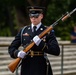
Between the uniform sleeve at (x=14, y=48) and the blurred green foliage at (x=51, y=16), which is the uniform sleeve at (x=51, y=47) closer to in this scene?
the uniform sleeve at (x=14, y=48)

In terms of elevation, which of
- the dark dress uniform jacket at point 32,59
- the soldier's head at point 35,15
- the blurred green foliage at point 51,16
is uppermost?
the blurred green foliage at point 51,16

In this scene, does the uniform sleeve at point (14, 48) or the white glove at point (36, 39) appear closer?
the white glove at point (36, 39)

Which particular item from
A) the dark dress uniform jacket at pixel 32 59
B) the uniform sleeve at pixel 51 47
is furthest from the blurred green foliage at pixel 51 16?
the uniform sleeve at pixel 51 47

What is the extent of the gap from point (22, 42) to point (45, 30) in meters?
0.39

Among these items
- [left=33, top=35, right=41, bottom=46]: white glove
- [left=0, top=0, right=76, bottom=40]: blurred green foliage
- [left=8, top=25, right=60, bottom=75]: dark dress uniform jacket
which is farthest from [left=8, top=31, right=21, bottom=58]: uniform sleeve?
[left=0, top=0, right=76, bottom=40]: blurred green foliage

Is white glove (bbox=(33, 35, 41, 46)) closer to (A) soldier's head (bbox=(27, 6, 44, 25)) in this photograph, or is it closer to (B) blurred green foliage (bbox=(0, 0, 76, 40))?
(A) soldier's head (bbox=(27, 6, 44, 25))

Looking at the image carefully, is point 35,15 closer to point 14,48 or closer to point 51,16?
point 14,48

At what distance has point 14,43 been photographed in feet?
17.3

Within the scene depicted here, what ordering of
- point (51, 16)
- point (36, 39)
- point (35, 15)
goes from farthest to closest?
point (51, 16) → point (35, 15) → point (36, 39)

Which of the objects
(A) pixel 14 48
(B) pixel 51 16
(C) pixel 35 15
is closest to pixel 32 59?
(A) pixel 14 48

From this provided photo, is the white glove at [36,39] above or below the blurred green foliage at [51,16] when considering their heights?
below

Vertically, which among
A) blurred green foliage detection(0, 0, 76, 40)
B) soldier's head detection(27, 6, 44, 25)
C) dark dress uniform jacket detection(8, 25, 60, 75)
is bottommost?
dark dress uniform jacket detection(8, 25, 60, 75)

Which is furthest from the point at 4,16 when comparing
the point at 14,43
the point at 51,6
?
the point at 14,43

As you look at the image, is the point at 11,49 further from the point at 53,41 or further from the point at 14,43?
the point at 53,41
